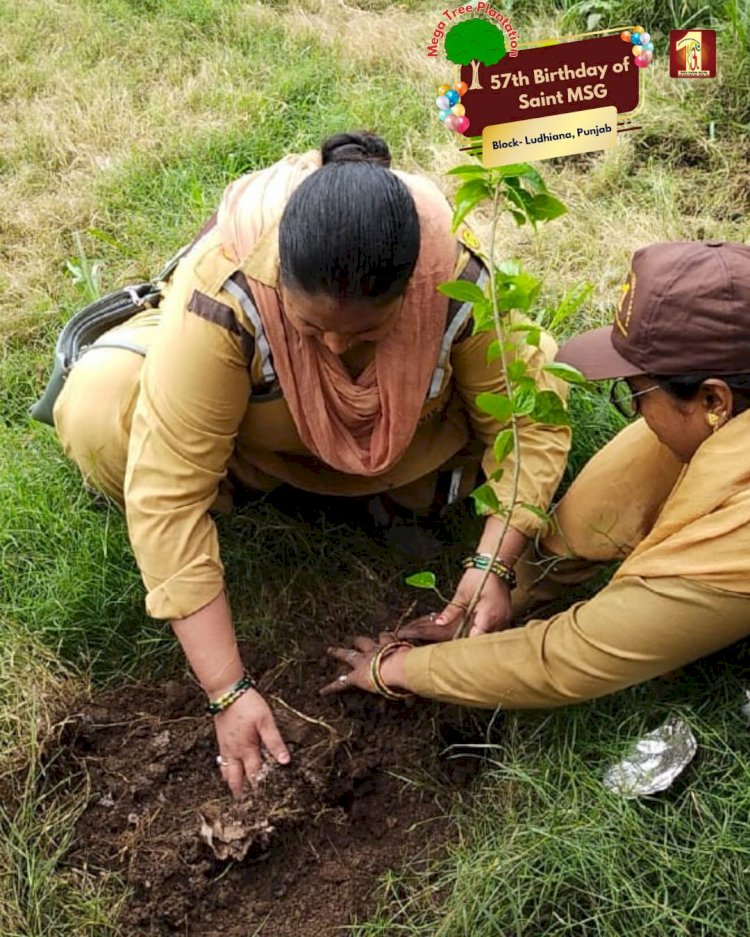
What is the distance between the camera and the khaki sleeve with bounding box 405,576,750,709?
1629mm

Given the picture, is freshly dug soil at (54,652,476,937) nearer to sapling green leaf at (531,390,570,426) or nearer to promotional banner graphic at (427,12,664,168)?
sapling green leaf at (531,390,570,426)

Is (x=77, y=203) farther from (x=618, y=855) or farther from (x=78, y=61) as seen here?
(x=618, y=855)

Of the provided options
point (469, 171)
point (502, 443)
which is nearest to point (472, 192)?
point (469, 171)

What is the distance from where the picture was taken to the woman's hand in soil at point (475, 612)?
2.08m

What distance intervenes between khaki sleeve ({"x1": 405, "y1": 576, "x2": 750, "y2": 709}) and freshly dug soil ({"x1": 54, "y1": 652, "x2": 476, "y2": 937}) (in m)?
0.23

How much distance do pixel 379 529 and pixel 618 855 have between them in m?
1.00

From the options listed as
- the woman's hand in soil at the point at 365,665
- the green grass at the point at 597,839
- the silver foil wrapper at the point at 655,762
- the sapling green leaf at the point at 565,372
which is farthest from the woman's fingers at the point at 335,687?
the sapling green leaf at the point at 565,372

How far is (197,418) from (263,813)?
725 millimetres

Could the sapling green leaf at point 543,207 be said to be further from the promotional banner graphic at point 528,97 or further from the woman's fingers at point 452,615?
the woman's fingers at point 452,615

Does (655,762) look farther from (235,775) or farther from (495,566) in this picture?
(235,775)

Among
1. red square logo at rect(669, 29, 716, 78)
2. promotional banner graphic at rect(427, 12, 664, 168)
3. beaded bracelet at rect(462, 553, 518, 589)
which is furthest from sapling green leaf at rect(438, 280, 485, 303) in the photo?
red square logo at rect(669, 29, 716, 78)

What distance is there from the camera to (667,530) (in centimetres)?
170

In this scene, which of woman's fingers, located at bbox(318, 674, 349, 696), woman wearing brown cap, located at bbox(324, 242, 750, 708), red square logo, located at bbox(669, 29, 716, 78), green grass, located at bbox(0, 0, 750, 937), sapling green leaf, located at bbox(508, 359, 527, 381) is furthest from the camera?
red square logo, located at bbox(669, 29, 716, 78)

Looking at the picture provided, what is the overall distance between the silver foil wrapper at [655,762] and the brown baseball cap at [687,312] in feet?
2.20
